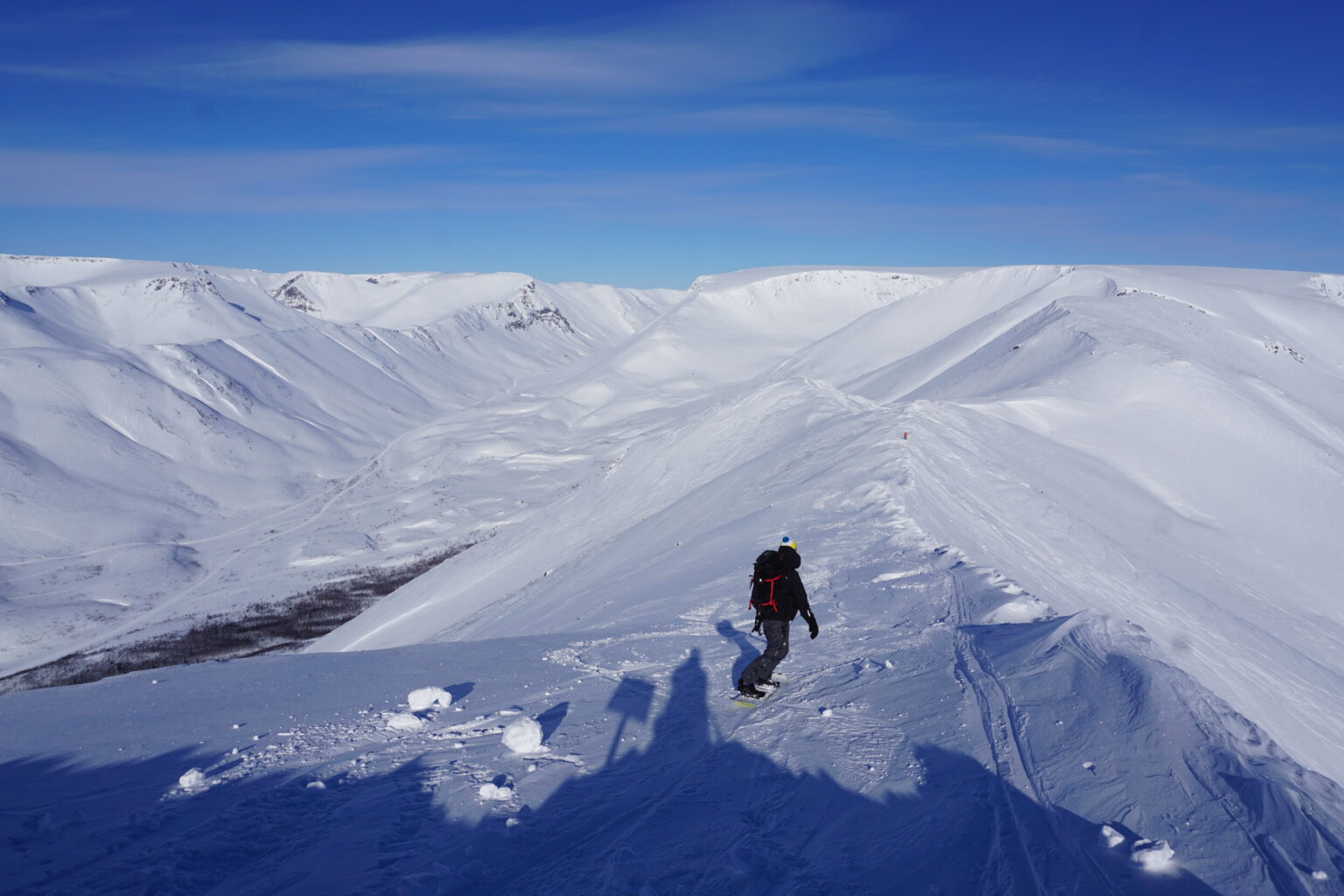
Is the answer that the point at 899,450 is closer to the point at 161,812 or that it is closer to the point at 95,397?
the point at 161,812

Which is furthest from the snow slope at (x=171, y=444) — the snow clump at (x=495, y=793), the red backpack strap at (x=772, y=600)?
the red backpack strap at (x=772, y=600)

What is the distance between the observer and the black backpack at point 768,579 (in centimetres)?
687

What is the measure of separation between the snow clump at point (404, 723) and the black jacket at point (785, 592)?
9.96ft

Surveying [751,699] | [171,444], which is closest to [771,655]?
[751,699]

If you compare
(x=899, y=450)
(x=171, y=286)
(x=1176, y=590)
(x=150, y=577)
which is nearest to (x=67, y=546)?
(x=150, y=577)

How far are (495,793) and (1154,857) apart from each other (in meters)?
3.92

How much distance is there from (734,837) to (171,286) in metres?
187

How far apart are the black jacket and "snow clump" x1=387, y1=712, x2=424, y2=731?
120 inches

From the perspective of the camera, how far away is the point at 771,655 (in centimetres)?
675

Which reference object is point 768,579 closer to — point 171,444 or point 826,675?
point 826,675

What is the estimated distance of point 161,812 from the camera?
5129mm

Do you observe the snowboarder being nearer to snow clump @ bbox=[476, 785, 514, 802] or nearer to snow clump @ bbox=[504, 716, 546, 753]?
snow clump @ bbox=[504, 716, 546, 753]

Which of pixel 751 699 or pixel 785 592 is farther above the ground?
pixel 785 592

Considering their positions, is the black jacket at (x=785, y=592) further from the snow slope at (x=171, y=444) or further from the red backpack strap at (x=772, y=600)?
the snow slope at (x=171, y=444)
